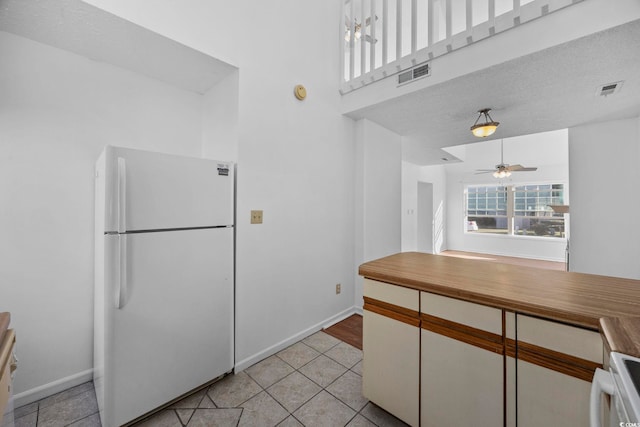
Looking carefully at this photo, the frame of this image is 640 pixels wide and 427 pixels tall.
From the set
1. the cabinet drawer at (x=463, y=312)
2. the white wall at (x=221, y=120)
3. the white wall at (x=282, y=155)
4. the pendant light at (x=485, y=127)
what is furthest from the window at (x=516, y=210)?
the white wall at (x=221, y=120)

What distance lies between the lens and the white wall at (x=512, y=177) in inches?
269

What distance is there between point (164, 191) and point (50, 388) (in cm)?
157

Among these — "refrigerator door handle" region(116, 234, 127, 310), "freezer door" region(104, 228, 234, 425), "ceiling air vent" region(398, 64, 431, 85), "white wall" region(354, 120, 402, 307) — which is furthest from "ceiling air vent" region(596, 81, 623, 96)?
"refrigerator door handle" region(116, 234, 127, 310)

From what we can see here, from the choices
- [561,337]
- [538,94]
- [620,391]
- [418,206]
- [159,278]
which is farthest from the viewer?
[418,206]

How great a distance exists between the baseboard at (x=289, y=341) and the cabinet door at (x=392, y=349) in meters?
0.98

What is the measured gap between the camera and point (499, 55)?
195cm

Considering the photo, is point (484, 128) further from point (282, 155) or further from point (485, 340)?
point (485, 340)

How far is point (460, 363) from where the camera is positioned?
3.92ft

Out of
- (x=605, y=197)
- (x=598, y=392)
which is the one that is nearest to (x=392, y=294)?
(x=598, y=392)

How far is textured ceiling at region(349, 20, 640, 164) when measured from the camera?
72.2 inches

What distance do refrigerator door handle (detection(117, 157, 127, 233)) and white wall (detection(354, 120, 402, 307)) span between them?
2335 millimetres

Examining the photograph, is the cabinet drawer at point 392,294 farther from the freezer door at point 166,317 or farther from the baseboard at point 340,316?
the baseboard at point 340,316

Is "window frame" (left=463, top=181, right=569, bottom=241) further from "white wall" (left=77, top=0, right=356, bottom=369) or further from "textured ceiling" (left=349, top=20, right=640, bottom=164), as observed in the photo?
"white wall" (left=77, top=0, right=356, bottom=369)

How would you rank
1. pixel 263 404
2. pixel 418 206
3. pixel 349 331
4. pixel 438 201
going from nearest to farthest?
pixel 263 404 < pixel 349 331 < pixel 418 206 < pixel 438 201
